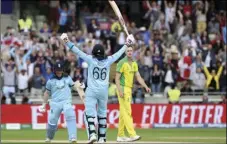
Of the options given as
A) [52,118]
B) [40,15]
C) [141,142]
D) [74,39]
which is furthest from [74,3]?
[52,118]

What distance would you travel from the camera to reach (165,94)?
28.1 meters

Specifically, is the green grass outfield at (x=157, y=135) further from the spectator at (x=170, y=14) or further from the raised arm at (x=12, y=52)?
the spectator at (x=170, y=14)

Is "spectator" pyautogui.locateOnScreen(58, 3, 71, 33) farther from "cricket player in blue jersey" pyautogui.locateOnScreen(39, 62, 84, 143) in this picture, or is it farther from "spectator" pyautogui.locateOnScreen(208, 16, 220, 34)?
"cricket player in blue jersey" pyautogui.locateOnScreen(39, 62, 84, 143)

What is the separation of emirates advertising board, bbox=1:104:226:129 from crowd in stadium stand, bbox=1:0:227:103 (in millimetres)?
1217

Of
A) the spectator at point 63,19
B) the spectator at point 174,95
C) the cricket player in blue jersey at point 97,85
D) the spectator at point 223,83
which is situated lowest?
the spectator at point 174,95

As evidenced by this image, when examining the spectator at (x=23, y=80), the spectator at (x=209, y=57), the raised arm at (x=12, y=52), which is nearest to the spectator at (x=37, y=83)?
the spectator at (x=23, y=80)

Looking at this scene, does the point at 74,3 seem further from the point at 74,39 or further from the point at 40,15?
the point at 74,39

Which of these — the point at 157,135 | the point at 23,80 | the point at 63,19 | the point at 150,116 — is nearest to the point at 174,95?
the point at 150,116

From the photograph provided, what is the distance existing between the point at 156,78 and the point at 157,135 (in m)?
5.74

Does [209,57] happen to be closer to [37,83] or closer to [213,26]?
[213,26]

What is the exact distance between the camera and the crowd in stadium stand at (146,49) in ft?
90.4

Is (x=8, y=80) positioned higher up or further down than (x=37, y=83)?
higher up

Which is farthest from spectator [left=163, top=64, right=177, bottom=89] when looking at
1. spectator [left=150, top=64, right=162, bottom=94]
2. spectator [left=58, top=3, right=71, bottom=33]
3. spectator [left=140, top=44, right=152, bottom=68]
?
spectator [left=58, top=3, right=71, bottom=33]

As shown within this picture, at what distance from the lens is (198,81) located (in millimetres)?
28516
